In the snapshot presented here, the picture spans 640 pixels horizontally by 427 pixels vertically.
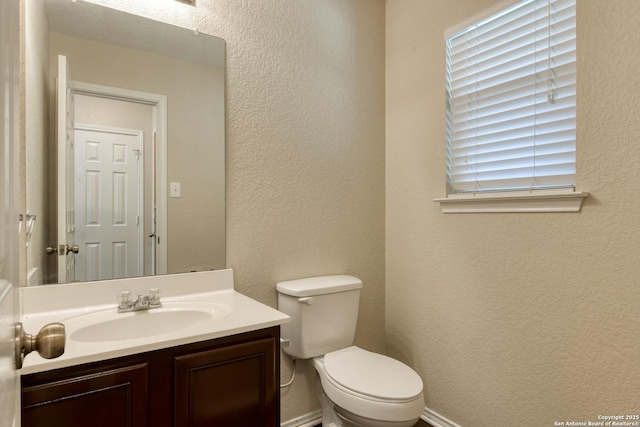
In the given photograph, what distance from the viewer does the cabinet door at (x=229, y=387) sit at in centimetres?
109

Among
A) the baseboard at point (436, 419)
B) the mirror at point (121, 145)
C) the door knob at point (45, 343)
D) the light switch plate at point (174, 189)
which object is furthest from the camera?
the baseboard at point (436, 419)

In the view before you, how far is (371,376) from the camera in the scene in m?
1.54

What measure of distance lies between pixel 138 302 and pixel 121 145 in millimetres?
648

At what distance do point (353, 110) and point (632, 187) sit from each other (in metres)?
1.36

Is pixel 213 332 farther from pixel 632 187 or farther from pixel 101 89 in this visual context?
pixel 632 187

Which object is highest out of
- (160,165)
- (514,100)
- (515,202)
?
(514,100)

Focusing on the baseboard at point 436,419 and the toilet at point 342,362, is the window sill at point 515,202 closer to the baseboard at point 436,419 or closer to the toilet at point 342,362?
the toilet at point 342,362

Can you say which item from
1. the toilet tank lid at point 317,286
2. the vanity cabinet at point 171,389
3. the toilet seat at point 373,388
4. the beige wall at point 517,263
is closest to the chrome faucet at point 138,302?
the vanity cabinet at point 171,389

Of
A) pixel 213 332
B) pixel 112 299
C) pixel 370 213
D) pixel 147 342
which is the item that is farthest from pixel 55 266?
pixel 370 213

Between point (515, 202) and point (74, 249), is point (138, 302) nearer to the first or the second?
point (74, 249)

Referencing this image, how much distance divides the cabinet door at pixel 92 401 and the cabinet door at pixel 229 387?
4.3 inches

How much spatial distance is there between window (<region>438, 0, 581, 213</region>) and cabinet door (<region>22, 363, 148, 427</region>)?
5.13ft

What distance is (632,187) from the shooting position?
125cm

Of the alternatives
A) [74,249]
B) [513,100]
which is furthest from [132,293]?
[513,100]
